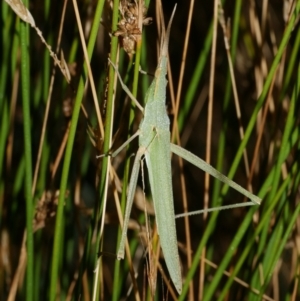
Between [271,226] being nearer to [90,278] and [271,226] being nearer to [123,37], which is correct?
[90,278]

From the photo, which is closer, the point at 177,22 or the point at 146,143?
the point at 146,143

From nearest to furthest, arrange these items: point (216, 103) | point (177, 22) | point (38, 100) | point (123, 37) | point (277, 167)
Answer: point (123, 37) → point (277, 167) → point (38, 100) → point (177, 22) → point (216, 103)

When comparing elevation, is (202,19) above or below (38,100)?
above

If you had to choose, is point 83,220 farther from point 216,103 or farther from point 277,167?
point 277,167

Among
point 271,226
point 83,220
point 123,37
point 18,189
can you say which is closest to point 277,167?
point 271,226

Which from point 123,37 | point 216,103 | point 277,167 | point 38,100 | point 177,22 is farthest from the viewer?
point 216,103

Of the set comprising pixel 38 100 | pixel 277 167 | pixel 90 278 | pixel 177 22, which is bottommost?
pixel 90 278

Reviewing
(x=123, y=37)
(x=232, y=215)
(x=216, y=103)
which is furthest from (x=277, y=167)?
(x=216, y=103)

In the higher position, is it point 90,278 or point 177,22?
point 177,22

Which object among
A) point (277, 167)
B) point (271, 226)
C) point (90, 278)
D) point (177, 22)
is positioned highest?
point (177, 22)
